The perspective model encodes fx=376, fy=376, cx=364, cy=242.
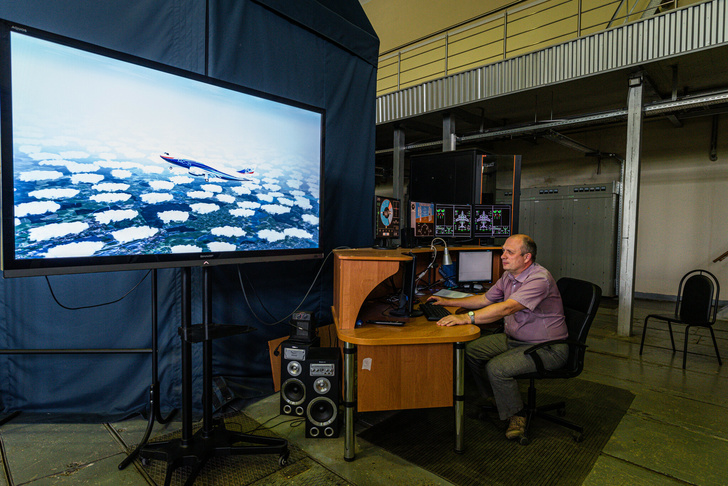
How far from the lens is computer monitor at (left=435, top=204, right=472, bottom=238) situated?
356 centimetres

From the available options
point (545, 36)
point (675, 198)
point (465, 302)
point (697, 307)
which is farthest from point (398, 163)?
point (675, 198)

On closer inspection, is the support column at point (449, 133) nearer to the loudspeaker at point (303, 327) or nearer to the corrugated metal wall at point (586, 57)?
the corrugated metal wall at point (586, 57)

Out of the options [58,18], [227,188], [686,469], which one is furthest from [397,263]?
[58,18]

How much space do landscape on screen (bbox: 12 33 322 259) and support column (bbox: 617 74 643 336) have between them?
441 cm

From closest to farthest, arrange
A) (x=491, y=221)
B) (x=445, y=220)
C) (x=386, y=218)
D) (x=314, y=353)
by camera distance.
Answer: (x=314, y=353), (x=386, y=218), (x=445, y=220), (x=491, y=221)

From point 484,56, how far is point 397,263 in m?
6.83

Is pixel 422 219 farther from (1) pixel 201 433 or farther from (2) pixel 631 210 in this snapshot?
(2) pixel 631 210

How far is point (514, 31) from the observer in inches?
270

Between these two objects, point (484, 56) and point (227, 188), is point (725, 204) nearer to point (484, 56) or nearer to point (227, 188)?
point (484, 56)

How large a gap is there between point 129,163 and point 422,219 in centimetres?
236

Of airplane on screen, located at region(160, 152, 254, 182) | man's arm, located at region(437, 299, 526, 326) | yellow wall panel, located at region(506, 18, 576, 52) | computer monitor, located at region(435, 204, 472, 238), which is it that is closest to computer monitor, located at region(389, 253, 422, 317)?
man's arm, located at region(437, 299, 526, 326)

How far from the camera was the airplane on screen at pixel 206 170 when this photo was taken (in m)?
1.77

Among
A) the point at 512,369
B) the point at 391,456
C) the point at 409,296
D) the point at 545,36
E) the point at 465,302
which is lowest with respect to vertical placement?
the point at 391,456

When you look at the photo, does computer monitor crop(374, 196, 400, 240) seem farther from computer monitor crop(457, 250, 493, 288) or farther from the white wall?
the white wall
